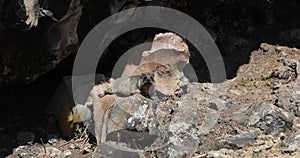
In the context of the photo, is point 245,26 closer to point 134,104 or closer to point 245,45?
point 245,45

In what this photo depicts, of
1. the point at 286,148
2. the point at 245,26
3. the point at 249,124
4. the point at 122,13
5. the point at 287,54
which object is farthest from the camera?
the point at 245,26

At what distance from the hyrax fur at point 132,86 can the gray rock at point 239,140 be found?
776 millimetres

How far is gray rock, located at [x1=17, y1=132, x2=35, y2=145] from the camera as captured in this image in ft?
14.8

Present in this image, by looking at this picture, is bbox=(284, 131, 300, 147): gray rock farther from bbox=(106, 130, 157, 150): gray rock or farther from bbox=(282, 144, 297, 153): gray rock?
bbox=(106, 130, 157, 150): gray rock

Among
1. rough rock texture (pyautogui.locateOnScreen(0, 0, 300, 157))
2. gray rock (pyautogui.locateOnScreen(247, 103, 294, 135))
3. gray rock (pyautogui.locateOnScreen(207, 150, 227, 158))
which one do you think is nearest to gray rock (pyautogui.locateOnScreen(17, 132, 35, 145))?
rough rock texture (pyautogui.locateOnScreen(0, 0, 300, 157))

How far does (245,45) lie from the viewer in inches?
211

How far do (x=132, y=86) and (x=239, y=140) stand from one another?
3.25 ft

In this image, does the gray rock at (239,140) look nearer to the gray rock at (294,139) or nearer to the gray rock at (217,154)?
the gray rock at (217,154)

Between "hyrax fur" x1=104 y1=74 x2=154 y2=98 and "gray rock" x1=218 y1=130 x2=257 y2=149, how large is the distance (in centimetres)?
78

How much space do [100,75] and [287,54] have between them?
66.6 inches

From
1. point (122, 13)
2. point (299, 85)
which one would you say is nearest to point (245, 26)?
point (299, 85)

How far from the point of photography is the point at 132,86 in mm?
4652

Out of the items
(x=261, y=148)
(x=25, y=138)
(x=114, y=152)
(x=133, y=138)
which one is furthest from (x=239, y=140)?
(x=25, y=138)

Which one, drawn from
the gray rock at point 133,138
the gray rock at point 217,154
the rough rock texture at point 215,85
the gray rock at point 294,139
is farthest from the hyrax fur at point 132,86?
the gray rock at point 294,139
